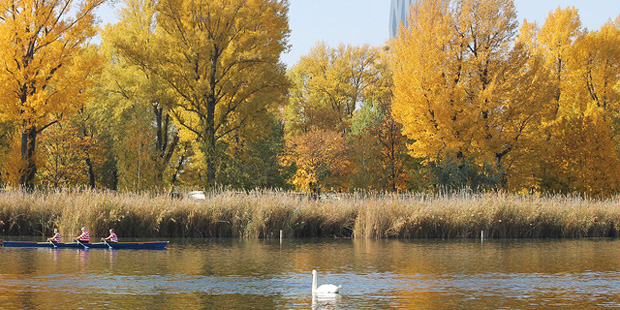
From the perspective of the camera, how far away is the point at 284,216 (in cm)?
2873

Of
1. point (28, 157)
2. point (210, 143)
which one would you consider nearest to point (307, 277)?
point (28, 157)

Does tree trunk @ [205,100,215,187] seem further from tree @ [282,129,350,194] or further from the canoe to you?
the canoe

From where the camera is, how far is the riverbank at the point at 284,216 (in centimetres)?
2766

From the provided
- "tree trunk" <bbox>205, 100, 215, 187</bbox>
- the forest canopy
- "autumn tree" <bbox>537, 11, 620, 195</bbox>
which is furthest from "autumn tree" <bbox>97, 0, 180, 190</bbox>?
"autumn tree" <bbox>537, 11, 620, 195</bbox>

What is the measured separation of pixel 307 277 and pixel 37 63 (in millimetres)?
24327

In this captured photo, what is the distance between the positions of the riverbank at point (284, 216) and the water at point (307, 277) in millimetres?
3262

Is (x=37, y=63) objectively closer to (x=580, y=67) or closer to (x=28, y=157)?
(x=28, y=157)

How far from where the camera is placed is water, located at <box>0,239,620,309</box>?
45.0 feet

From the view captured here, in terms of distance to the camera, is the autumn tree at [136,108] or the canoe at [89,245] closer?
the canoe at [89,245]

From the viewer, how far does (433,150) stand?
3997cm

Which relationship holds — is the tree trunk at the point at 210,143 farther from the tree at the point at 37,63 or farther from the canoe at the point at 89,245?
the canoe at the point at 89,245

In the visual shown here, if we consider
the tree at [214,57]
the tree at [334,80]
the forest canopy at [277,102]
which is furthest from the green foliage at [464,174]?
the tree at [334,80]

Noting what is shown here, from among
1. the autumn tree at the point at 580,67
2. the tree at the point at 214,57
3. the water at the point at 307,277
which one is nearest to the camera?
the water at the point at 307,277

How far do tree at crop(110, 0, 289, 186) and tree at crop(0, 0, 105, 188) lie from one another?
428 centimetres
